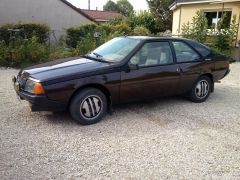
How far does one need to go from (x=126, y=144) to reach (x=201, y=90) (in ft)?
9.65

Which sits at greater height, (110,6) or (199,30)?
(110,6)

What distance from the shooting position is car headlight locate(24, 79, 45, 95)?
14.9 ft

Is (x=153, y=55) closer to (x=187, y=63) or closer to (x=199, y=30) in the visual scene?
(x=187, y=63)

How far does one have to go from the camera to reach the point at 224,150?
4234 millimetres

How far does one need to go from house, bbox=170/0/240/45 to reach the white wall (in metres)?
6.98

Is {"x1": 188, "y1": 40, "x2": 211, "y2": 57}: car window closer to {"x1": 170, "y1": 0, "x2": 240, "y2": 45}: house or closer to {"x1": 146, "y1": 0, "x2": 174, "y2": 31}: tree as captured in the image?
{"x1": 170, "y1": 0, "x2": 240, "y2": 45}: house

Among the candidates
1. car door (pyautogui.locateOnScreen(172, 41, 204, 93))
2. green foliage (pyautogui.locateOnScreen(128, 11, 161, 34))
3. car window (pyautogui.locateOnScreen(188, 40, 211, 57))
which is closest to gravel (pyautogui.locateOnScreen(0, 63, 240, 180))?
car door (pyautogui.locateOnScreen(172, 41, 204, 93))

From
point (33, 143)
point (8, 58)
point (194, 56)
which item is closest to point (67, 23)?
point (8, 58)

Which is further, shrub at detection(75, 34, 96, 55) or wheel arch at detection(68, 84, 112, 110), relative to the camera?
shrub at detection(75, 34, 96, 55)

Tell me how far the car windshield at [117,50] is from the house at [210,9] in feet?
37.3

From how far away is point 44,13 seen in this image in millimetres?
18656

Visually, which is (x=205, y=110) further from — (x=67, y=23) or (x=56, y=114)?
(x=67, y=23)

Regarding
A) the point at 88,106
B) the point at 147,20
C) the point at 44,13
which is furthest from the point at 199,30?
the point at 147,20

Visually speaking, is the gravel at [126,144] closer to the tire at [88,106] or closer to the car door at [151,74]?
the tire at [88,106]
